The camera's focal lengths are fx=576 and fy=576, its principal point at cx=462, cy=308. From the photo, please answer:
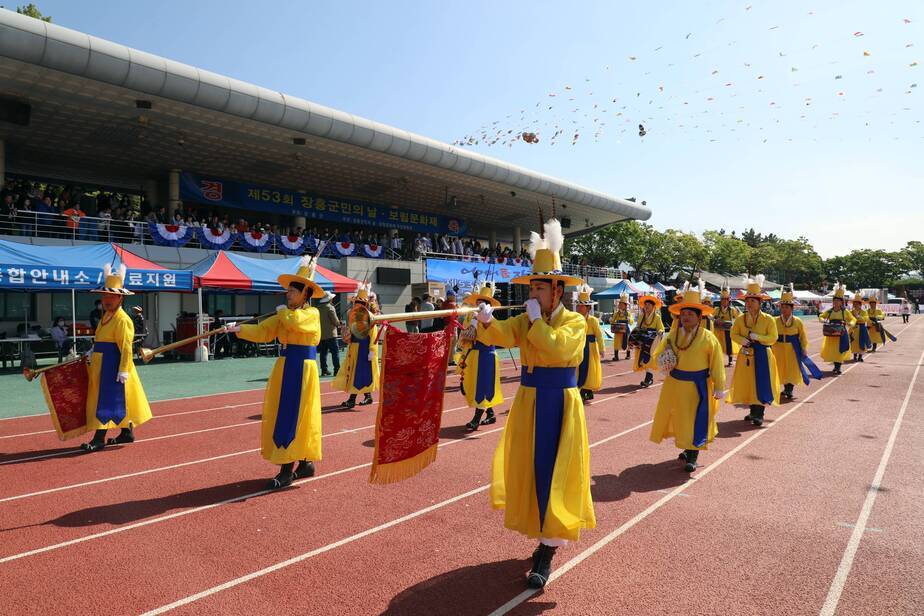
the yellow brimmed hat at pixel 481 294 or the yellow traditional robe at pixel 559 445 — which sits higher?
the yellow brimmed hat at pixel 481 294

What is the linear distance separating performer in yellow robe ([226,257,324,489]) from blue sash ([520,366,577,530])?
2.65 meters

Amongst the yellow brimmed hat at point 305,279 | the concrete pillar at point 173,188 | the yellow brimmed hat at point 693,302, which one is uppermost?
the concrete pillar at point 173,188

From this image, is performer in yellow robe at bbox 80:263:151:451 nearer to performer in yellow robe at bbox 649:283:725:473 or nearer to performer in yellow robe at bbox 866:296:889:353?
performer in yellow robe at bbox 649:283:725:473

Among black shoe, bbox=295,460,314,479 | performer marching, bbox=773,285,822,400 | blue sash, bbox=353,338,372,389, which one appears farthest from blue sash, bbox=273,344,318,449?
performer marching, bbox=773,285,822,400

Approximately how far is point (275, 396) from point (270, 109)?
55.5ft

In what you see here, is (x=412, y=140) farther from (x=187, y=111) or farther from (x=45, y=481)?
(x=45, y=481)

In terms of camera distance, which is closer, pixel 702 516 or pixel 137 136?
pixel 702 516

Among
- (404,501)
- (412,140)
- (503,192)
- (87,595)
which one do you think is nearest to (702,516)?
(404,501)

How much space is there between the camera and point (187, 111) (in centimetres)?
1922

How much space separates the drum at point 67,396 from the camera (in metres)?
6.87

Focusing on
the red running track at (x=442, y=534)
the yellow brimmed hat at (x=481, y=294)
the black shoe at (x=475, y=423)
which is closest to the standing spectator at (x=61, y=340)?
the red running track at (x=442, y=534)

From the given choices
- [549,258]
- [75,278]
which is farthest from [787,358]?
[75,278]

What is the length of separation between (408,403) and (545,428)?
0.95m

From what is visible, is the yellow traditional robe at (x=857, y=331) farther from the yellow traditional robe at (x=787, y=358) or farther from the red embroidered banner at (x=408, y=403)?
the red embroidered banner at (x=408, y=403)
